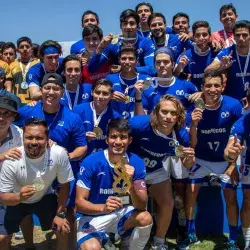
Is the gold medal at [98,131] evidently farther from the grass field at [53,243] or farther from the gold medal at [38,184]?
the grass field at [53,243]

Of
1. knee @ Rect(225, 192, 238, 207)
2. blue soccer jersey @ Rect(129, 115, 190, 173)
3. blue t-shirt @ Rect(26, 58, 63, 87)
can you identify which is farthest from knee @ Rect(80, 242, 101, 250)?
blue t-shirt @ Rect(26, 58, 63, 87)

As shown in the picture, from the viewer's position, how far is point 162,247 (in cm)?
538

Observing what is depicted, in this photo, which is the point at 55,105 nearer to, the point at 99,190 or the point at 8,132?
the point at 8,132

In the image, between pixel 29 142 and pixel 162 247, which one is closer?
pixel 29 142

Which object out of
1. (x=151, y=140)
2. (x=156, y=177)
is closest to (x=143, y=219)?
(x=156, y=177)

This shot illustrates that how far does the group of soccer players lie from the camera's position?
4684 mm

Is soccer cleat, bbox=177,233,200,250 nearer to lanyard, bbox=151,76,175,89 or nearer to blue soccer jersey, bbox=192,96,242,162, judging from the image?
blue soccer jersey, bbox=192,96,242,162

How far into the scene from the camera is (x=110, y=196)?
15.0 ft

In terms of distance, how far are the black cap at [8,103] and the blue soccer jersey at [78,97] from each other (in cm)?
102

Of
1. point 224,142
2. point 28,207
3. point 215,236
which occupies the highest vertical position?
point 224,142

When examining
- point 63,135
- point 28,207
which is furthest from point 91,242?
point 63,135

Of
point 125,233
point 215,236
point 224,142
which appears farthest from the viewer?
point 215,236

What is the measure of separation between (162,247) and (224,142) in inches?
64.3

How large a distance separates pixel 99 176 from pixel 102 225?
547 mm
